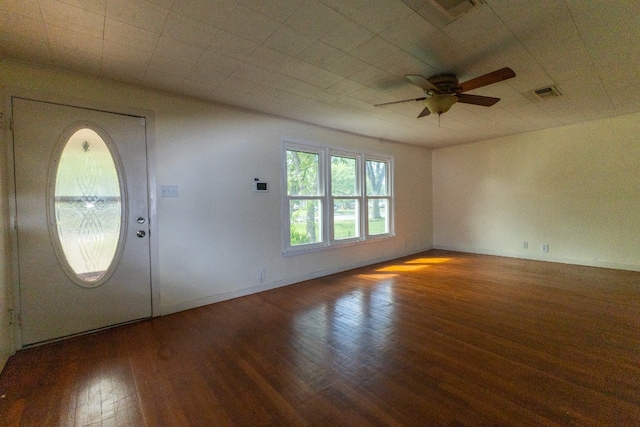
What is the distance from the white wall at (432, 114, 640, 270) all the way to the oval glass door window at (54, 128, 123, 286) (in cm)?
644

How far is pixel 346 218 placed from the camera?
192 inches

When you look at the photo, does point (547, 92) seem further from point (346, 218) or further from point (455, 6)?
point (346, 218)

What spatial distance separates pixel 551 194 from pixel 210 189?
5.93 m

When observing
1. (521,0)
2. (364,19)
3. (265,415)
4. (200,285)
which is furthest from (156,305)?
(521,0)

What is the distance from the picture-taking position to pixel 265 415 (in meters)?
1.51

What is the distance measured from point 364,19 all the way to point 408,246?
5.02m

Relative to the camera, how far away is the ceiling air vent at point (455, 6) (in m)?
1.67

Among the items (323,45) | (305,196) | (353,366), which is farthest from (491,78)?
(305,196)

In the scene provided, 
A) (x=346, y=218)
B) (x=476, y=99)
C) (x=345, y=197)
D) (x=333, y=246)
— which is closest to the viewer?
(x=476, y=99)

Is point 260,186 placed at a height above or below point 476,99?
below

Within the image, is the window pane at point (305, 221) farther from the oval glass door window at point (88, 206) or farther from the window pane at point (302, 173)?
the oval glass door window at point (88, 206)

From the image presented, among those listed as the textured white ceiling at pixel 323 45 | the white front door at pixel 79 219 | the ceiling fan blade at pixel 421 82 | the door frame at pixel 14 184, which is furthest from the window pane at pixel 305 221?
the ceiling fan blade at pixel 421 82

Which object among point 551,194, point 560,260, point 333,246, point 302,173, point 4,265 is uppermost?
point 302,173

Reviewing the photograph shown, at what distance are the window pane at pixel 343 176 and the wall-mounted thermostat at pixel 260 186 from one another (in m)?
1.30
